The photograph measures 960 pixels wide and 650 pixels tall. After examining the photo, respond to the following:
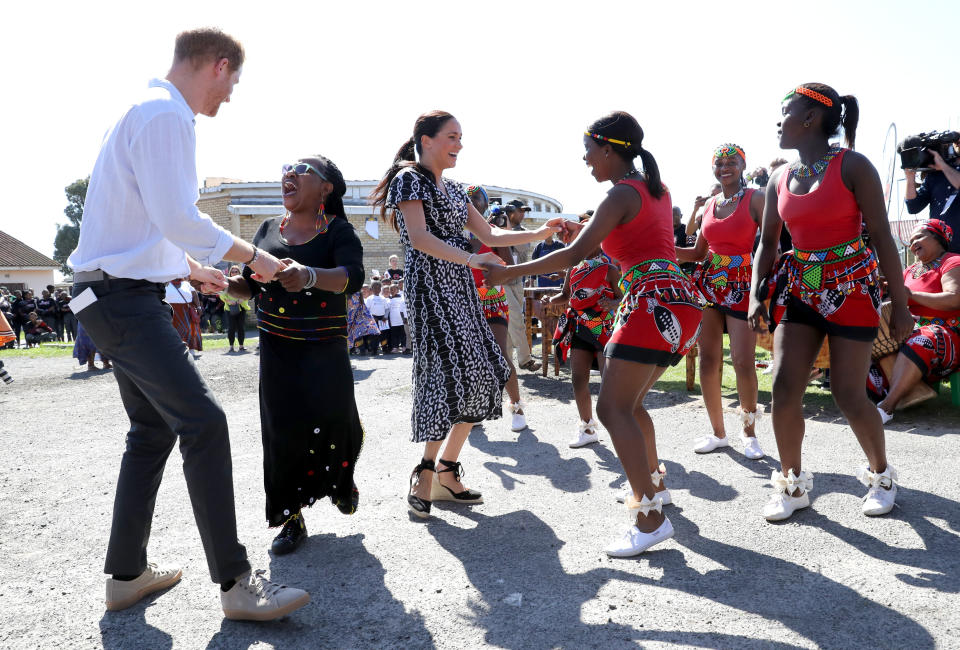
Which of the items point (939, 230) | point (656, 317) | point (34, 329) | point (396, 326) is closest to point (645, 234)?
point (656, 317)

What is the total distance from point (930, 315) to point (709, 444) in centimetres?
250

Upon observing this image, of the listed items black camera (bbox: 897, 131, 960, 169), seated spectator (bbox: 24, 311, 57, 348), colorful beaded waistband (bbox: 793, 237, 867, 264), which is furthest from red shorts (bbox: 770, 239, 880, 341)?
seated spectator (bbox: 24, 311, 57, 348)

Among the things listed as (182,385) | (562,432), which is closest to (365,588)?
(182,385)

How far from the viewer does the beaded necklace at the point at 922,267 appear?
5.52m

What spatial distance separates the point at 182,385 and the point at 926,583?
10.1 ft

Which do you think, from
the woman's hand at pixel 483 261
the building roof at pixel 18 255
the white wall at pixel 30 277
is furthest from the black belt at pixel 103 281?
the building roof at pixel 18 255

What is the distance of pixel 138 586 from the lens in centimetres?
288

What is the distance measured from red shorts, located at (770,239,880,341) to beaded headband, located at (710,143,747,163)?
155 cm

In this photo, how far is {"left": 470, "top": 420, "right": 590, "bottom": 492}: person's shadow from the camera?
460 centimetres

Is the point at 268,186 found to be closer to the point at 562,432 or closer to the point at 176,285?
the point at 176,285

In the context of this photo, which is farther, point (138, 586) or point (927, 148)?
point (927, 148)

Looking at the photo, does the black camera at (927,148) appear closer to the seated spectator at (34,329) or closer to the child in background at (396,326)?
the child in background at (396,326)

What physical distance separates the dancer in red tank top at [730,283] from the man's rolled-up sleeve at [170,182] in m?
3.35

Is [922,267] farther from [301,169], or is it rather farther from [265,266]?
[265,266]
